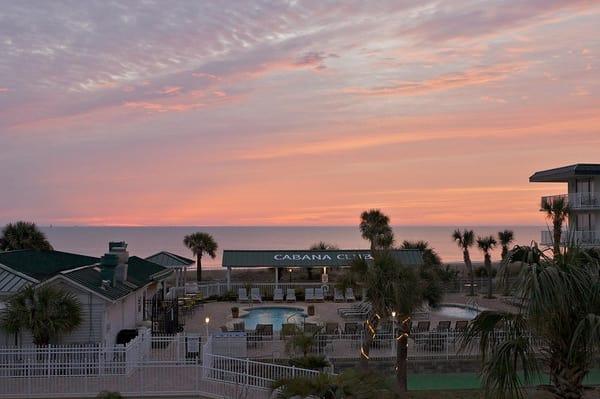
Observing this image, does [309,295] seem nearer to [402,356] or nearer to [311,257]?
[311,257]

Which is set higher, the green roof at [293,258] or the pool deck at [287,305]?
the green roof at [293,258]

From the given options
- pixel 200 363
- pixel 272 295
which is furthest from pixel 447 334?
pixel 272 295

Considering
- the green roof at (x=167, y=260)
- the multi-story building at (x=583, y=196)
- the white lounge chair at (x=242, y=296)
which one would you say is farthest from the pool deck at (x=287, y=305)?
the multi-story building at (x=583, y=196)

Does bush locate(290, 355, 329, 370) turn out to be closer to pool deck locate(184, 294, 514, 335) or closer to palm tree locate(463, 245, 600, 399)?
pool deck locate(184, 294, 514, 335)

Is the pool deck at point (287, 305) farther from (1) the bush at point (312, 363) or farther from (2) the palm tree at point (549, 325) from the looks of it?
(2) the palm tree at point (549, 325)

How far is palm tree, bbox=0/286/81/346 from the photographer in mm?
17391

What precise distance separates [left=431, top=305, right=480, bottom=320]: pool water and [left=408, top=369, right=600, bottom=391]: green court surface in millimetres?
10330

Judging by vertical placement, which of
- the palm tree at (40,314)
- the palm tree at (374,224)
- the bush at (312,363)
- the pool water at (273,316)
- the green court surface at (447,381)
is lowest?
the green court surface at (447,381)

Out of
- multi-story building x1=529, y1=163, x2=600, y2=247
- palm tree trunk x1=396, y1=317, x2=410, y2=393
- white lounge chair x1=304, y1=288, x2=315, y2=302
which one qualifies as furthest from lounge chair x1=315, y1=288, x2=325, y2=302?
palm tree trunk x1=396, y1=317, x2=410, y2=393

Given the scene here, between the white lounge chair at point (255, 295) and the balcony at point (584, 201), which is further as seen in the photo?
the balcony at point (584, 201)

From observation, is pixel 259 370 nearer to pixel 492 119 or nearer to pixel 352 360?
pixel 352 360

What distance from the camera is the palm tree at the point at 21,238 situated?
33.1m

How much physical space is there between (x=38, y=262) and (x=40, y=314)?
6.03 m

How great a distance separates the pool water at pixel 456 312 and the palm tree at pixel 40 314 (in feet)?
60.1
